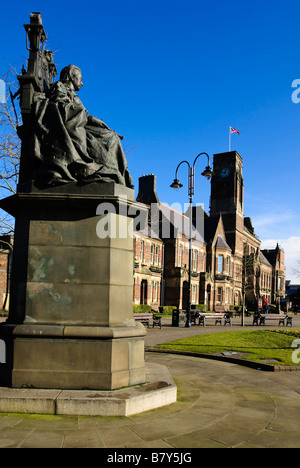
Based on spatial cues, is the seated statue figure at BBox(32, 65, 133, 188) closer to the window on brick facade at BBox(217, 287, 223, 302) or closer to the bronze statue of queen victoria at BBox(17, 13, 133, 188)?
the bronze statue of queen victoria at BBox(17, 13, 133, 188)

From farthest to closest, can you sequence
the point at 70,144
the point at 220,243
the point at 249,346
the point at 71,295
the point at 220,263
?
the point at 220,243
the point at 220,263
the point at 249,346
the point at 70,144
the point at 71,295

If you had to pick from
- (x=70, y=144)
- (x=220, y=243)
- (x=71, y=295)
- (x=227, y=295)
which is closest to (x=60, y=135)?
(x=70, y=144)

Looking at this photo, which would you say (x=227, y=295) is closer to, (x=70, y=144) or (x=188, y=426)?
(x=70, y=144)

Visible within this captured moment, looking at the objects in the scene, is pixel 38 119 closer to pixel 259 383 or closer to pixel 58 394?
A: pixel 58 394

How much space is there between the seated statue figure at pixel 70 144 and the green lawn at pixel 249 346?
6.84m

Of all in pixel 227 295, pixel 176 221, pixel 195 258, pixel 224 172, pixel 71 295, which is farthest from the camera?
pixel 224 172

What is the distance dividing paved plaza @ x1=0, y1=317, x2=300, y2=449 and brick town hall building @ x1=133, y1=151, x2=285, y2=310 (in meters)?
23.3

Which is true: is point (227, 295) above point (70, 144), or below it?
below

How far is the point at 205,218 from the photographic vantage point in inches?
2413

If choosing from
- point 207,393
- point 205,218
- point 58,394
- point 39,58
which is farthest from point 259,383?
point 205,218

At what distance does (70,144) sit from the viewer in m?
5.97

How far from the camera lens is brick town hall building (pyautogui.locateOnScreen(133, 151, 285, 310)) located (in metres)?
41.8

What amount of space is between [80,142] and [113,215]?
1.36m

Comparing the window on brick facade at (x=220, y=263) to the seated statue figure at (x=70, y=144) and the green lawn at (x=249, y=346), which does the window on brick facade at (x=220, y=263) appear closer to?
the green lawn at (x=249, y=346)
